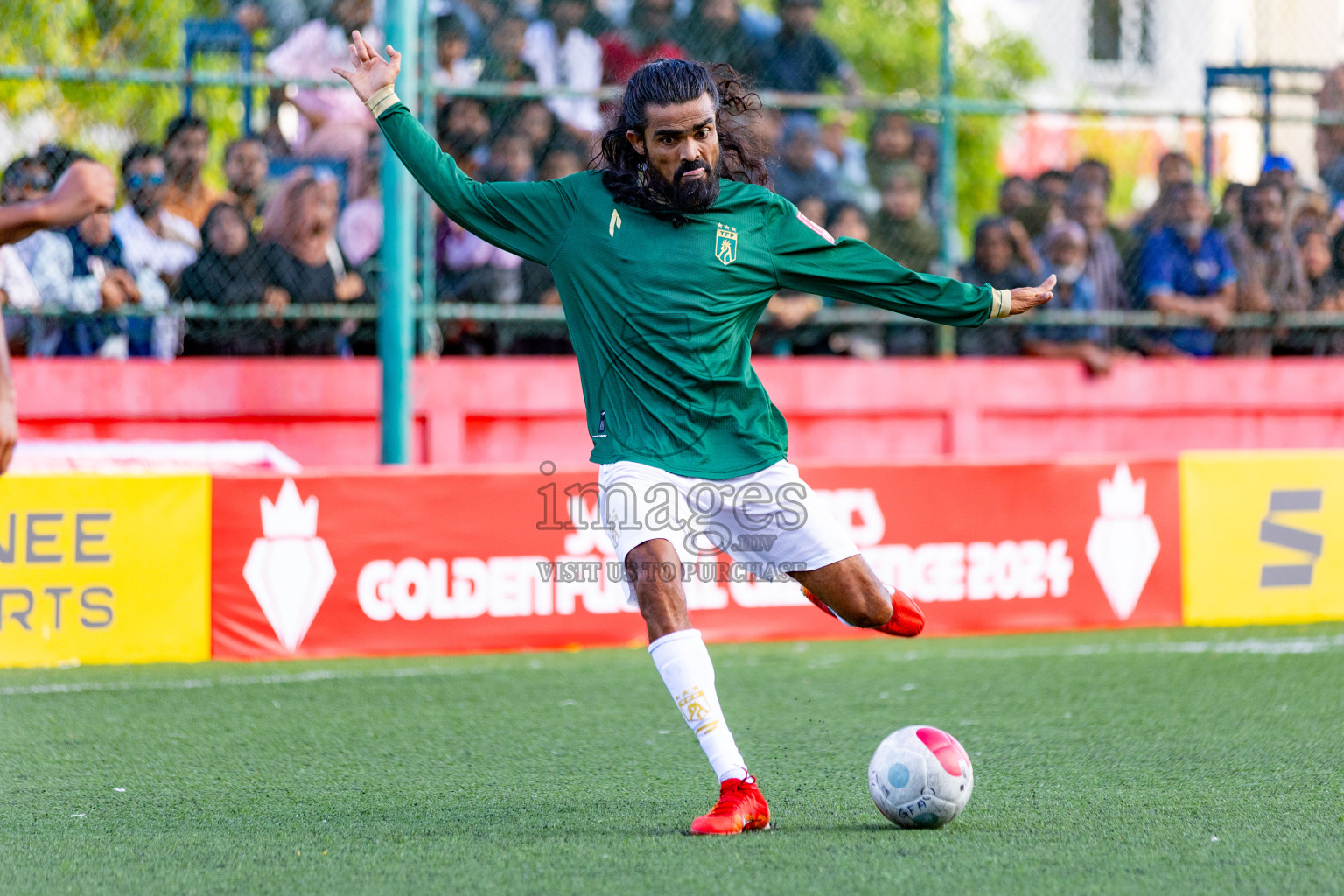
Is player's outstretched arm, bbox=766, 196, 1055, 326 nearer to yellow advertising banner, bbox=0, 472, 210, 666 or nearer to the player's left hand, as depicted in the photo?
the player's left hand

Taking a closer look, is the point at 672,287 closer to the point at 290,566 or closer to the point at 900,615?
the point at 900,615

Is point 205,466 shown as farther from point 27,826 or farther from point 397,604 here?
point 27,826

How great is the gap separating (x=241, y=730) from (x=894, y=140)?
6552 mm

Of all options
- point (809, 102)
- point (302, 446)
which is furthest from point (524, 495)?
point (809, 102)

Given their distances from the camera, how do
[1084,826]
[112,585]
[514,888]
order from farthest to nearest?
[112,585] < [1084,826] < [514,888]

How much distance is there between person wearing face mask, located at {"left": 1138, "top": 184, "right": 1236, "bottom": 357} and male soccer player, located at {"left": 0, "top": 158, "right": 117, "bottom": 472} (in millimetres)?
8566

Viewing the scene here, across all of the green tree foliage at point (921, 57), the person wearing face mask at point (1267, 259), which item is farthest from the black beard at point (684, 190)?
the green tree foliage at point (921, 57)

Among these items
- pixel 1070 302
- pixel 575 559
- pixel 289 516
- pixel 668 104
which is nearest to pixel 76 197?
pixel 668 104

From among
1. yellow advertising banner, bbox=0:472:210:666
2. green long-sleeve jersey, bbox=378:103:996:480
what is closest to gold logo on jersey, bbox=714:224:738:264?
green long-sleeve jersey, bbox=378:103:996:480

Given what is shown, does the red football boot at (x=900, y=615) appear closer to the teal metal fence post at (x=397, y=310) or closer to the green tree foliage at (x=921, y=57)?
the teal metal fence post at (x=397, y=310)

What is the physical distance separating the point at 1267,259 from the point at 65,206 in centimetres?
936

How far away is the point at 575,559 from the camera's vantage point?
872 centimetres

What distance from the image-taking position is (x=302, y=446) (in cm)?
971

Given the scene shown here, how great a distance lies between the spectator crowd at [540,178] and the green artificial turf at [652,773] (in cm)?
233
